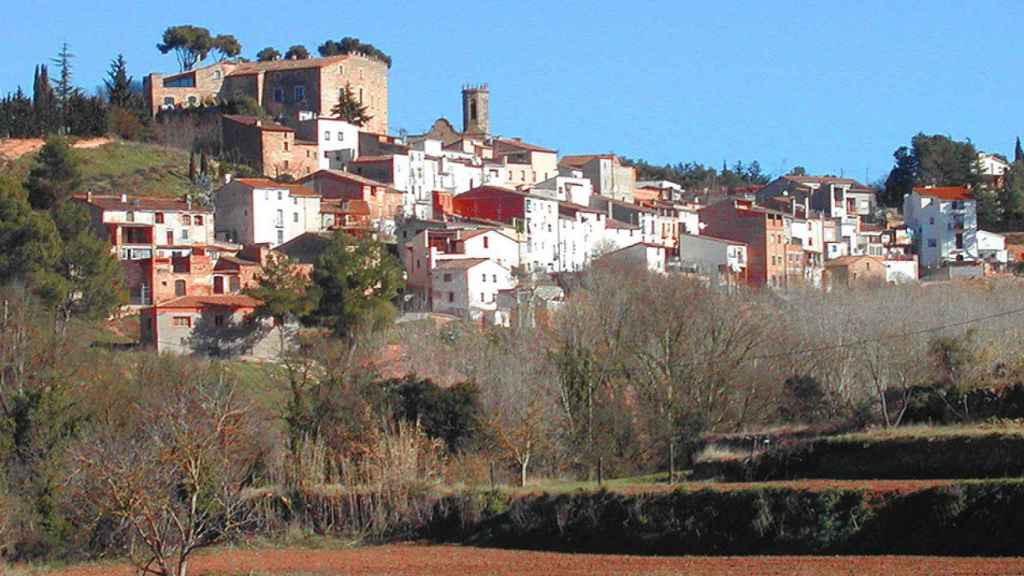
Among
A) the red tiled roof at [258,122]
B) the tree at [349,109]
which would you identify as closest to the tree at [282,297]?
the red tiled roof at [258,122]

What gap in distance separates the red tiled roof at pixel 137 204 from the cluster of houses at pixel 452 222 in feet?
0.37

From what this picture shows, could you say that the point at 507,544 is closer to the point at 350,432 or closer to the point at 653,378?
the point at 350,432

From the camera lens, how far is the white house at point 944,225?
81.5 meters

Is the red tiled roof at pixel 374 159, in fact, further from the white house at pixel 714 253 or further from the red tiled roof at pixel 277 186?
the white house at pixel 714 253

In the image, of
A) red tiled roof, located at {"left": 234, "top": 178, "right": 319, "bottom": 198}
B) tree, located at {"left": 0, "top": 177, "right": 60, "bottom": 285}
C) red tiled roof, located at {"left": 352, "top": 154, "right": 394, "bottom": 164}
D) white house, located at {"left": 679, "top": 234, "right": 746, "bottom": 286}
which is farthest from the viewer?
red tiled roof, located at {"left": 352, "top": 154, "right": 394, "bottom": 164}

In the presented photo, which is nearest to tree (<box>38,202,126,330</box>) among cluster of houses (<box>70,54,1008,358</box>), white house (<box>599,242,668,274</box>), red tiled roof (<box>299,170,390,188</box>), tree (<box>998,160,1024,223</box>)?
cluster of houses (<box>70,54,1008,358</box>)

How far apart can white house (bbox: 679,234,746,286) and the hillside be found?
20.9 metres

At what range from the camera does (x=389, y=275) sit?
2138 inches

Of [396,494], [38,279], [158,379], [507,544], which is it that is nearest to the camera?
[507,544]

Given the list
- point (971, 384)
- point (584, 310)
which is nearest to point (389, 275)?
point (584, 310)

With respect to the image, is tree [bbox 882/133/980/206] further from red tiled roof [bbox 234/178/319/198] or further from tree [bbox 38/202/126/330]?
tree [bbox 38/202/126/330]

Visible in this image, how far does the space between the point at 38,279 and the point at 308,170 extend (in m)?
29.6

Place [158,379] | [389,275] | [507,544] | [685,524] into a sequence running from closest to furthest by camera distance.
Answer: [685,524], [507,544], [158,379], [389,275]

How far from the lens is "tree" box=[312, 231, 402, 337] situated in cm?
5206
